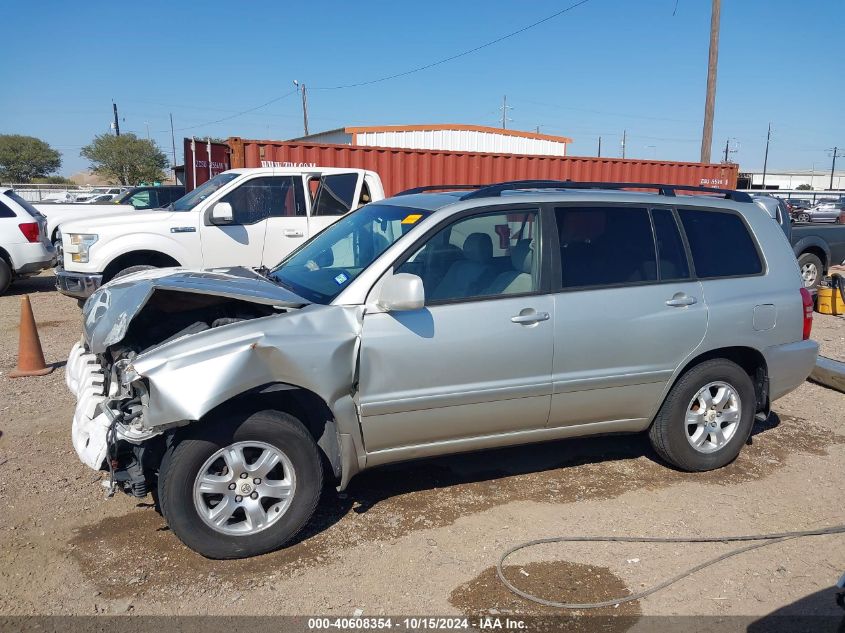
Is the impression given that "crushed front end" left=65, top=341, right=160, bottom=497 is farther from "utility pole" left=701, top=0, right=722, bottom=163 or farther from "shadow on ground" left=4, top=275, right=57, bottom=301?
"utility pole" left=701, top=0, right=722, bottom=163

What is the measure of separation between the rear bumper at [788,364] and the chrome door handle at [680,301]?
72 cm

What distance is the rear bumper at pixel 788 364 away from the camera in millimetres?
4836

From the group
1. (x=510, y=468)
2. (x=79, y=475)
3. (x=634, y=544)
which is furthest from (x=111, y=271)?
(x=634, y=544)

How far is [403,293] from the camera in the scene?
A: 12.1 ft

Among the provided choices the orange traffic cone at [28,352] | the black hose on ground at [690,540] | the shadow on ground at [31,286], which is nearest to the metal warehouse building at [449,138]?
the shadow on ground at [31,286]

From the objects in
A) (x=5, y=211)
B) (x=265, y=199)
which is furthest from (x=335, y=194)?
(x=5, y=211)

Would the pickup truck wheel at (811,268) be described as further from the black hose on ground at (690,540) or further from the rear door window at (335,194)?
the black hose on ground at (690,540)

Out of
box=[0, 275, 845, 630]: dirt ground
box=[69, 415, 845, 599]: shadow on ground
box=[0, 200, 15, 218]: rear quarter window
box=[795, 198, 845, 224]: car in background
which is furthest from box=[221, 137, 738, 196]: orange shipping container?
box=[69, 415, 845, 599]: shadow on ground

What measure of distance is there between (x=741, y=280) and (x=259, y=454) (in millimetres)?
3294

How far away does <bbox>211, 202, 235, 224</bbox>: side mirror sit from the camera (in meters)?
8.39

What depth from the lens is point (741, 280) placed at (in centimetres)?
477

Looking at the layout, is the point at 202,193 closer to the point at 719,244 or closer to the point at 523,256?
the point at 523,256

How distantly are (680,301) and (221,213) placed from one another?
5657 millimetres

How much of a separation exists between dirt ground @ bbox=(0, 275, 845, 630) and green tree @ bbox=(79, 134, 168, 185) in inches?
2276
